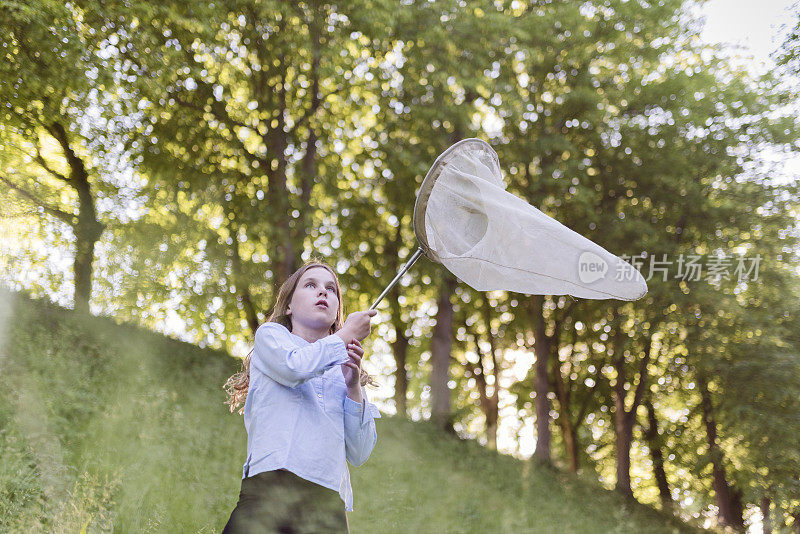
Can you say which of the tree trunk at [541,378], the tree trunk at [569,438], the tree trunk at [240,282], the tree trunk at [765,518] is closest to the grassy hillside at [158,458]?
the tree trunk at [240,282]

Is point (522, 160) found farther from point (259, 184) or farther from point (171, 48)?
point (171, 48)

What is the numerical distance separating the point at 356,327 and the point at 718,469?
19.4 m

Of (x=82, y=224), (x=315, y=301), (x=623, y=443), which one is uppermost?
(x=82, y=224)

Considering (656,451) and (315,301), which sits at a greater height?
(656,451)

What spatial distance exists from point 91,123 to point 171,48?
2831 mm

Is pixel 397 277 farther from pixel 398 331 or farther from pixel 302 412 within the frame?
pixel 398 331

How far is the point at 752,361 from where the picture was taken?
50.3 ft

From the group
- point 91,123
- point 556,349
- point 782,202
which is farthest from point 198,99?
point 782,202

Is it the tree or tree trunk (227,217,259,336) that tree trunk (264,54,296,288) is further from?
the tree

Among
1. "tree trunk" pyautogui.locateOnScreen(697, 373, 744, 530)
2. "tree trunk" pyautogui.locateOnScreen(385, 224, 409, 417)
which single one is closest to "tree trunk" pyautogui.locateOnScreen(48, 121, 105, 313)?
"tree trunk" pyautogui.locateOnScreen(385, 224, 409, 417)

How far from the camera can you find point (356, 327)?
289 centimetres

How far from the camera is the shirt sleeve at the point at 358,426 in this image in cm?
303

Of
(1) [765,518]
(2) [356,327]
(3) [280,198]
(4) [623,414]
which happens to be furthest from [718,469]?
(2) [356,327]

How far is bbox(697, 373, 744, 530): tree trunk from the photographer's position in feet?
60.2
